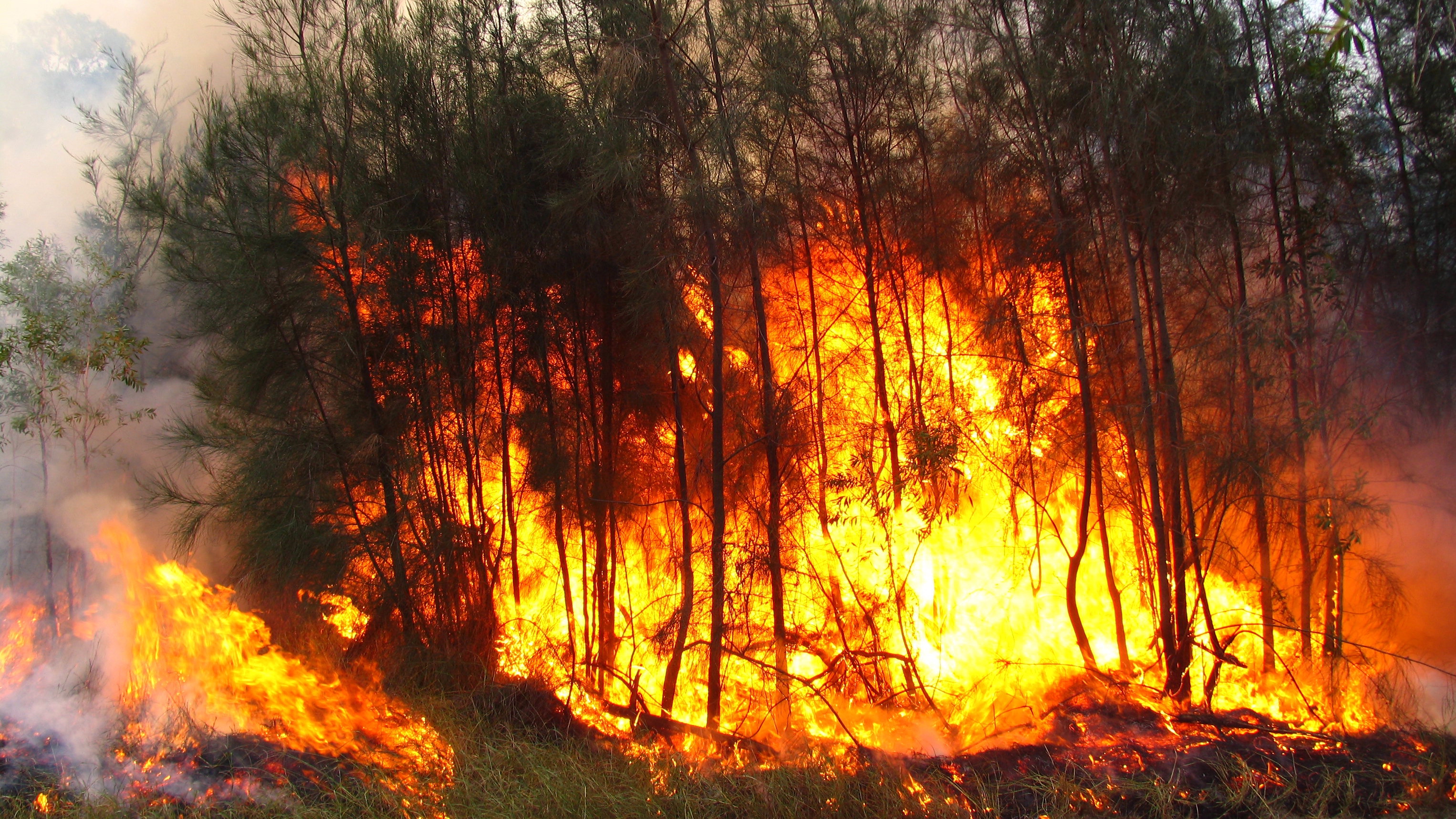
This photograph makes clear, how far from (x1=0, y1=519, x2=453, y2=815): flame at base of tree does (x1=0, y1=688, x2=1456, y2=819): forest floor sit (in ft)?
0.60

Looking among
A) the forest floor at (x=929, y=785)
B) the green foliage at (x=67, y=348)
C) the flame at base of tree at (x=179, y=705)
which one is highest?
the green foliage at (x=67, y=348)

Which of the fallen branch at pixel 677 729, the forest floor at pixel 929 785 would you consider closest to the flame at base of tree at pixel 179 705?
the forest floor at pixel 929 785

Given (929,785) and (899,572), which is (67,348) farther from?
(929,785)

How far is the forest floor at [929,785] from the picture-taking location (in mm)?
3959

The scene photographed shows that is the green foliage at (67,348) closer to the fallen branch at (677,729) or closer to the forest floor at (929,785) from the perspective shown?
the forest floor at (929,785)

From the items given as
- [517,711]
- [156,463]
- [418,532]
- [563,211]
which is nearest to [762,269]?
[563,211]

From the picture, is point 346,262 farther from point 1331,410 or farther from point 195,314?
point 1331,410

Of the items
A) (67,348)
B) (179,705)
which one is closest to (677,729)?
(179,705)

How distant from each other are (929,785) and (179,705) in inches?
177

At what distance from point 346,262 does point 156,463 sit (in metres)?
3.07

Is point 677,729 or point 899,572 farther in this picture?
point 899,572

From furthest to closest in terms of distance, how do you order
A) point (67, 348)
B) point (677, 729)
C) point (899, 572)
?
1. point (67, 348)
2. point (899, 572)
3. point (677, 729)

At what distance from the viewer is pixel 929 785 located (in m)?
4.28

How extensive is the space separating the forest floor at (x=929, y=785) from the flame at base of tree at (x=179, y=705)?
18cm
